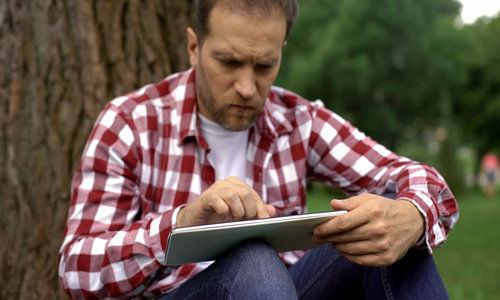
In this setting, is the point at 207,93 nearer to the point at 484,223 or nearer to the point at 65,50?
the point at 65,50

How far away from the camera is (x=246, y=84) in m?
2.31

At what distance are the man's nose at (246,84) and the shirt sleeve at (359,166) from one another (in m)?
0.45

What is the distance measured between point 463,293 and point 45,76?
4382 millimetres

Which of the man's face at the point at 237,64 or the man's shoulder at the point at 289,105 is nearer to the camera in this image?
the man's face at the point at 237,64

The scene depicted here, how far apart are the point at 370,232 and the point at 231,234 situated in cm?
48

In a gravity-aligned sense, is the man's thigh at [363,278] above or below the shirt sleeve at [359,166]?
below

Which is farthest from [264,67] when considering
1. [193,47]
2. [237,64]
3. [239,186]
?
[239,186]

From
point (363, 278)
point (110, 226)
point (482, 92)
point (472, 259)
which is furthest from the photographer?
point (482, 92)

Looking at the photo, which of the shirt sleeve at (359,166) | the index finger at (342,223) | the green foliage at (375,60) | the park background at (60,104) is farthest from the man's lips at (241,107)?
the green foliage at (375,60)

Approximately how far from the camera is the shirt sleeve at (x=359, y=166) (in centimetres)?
227

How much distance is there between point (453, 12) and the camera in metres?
33.2

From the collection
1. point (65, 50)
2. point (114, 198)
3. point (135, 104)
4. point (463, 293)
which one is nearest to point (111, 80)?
point (65, 50)

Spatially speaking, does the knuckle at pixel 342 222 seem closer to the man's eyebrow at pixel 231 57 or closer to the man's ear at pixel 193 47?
the man's eyebrow at pixel 231 57

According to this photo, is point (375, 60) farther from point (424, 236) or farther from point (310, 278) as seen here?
point (424, 236)
